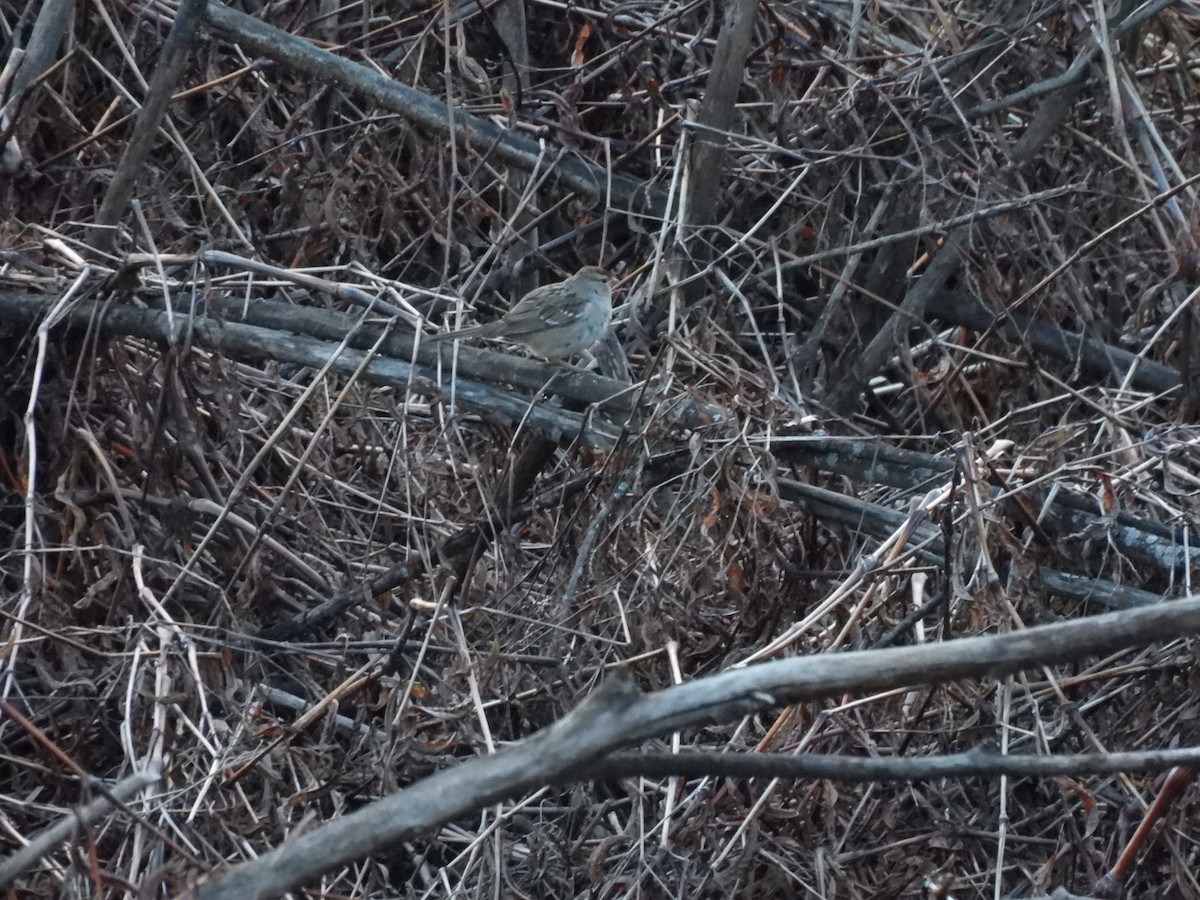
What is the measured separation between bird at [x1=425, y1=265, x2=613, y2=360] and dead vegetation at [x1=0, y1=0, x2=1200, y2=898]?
5.6 inches

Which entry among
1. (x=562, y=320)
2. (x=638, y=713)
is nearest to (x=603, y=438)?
(x=562, y=320)

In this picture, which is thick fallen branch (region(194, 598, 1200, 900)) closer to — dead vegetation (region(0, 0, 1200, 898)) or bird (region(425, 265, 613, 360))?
dead vegetation (region(0, 0, 1200, 898))

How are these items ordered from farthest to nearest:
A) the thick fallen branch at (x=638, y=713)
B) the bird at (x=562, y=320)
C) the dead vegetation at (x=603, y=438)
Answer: the bird at (x=562, y=320), the dead vegetation at (x=603, y=438), the thick fallen branch at (x=638, y=713)

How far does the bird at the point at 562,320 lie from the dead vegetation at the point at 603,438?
14cm

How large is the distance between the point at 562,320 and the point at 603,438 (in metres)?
1.24

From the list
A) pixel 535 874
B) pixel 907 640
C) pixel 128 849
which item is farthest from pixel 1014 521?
pixel 128 849

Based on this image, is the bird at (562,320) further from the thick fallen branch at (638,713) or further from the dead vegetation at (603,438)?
the thick fallen branch at (638,713)

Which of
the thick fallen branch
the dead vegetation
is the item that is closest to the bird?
the dead vegetation

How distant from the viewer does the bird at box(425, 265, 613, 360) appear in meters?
4.90

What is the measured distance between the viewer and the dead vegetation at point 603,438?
3711 mm

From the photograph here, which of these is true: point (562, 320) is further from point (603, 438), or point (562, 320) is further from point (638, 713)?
point (638, 713)

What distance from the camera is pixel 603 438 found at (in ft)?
12.6

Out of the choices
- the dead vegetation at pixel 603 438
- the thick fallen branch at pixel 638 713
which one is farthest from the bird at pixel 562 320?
the thick fallen branch at pixel 638 713

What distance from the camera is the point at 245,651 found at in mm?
4137
